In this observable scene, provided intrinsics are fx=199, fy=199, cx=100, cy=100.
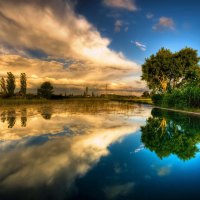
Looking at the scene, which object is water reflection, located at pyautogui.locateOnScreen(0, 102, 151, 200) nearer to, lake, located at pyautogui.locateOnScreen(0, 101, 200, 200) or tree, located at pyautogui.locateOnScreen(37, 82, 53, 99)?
lake, located at pyautogui.locateOnScreen(0, 101, 200, 200)

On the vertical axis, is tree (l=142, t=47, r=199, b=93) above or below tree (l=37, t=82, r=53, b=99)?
above

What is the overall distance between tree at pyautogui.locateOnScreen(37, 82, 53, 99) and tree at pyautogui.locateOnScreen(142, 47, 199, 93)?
53187 mm

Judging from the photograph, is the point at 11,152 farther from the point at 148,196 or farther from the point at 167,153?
the point at 167,153

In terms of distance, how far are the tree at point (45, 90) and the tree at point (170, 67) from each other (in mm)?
53187

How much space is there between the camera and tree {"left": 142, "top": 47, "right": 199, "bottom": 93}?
4944cm

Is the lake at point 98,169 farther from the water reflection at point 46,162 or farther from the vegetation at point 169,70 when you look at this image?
Answer: the vegetation at point 169,70

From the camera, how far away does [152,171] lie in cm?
670

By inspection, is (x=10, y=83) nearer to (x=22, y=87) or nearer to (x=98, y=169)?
(x=22, y=87)

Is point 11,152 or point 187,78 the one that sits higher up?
point 187,78

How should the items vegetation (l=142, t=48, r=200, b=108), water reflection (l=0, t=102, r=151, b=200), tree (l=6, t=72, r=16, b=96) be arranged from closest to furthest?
water reflection (l=0, t=102, r=151, b=200), vegetation (l=142, t=48, r=200, b=108), tree (l=6, t=72, r=16, b=96)

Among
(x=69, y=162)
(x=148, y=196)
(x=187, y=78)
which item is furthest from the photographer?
(x=187, y=78)

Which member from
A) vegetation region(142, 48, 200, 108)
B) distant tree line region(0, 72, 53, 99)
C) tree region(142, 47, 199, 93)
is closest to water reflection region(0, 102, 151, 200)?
vegetation region(142, 48, 200, 108)

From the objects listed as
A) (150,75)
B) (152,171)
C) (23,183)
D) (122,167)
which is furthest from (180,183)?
(150,75)

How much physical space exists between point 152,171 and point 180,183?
3.61ft
